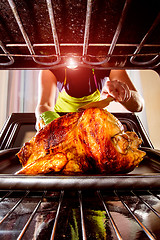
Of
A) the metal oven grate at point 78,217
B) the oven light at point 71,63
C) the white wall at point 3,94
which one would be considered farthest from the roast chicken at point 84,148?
the white wall at point 3,94

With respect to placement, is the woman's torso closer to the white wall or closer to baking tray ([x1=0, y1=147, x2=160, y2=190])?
A: baking tray ([x1=0, y1=147, x2=160, y2=190])

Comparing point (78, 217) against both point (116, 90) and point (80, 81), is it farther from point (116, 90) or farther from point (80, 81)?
point (80, 81)

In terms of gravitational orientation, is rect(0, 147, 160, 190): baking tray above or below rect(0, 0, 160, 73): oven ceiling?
below

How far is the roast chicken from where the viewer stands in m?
0.67

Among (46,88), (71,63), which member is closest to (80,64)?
(71,63)

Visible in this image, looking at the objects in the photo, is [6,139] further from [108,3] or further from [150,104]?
[150,104]

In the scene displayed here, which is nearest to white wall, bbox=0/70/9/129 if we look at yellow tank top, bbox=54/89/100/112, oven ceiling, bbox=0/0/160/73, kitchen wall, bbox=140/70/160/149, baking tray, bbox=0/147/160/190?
yellow tank top, bbox=54/89/100/112

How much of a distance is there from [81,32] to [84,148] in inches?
17.2

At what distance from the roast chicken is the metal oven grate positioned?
109 millimetres

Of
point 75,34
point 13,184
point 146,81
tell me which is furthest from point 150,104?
point 13,184

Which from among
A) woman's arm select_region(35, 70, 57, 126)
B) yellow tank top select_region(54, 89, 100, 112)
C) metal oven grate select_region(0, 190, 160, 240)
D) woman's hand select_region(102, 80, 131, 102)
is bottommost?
metal oven grate select_region(0, 190, 160, 240)

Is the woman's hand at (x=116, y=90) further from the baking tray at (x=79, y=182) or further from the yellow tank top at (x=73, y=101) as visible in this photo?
the yellow tank top at (x=73, y=101)

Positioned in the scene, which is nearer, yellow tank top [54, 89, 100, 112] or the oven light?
the oven light

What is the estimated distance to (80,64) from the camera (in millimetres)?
630
